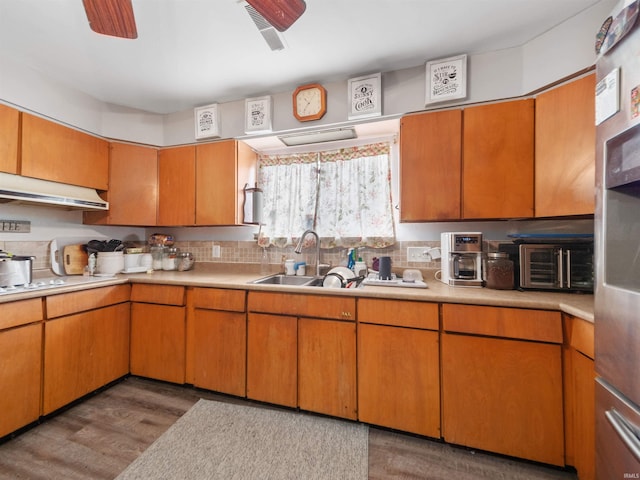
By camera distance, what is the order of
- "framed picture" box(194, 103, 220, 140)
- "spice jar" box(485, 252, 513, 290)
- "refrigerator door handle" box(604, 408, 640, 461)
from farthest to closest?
"framed picture" box(194, 103, 220, 140) → "spice jar" box(485, 252, 513, 290) → "refrigerator door handle" box(604, 408, 640, 461)

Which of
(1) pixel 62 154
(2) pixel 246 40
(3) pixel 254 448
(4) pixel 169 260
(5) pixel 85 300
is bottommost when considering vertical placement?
(3) pixel 254 448

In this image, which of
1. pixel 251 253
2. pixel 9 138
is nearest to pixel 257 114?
pixel 251 253

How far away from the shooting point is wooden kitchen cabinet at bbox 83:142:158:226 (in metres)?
2.32

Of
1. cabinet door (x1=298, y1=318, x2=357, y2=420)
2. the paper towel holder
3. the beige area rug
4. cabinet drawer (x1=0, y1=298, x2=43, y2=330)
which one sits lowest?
the beige area rug

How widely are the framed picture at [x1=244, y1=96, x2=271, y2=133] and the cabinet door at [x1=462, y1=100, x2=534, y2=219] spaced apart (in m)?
1.49

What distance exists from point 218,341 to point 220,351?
0.24 ft

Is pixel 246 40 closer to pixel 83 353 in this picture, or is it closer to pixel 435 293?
pixel 435 293

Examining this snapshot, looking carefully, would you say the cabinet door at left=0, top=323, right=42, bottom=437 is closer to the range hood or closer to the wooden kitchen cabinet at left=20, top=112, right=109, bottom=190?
the range hood

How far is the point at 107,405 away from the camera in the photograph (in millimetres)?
1791

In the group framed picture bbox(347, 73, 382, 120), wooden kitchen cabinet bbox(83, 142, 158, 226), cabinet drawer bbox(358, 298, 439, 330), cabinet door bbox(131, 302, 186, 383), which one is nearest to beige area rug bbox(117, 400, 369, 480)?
cabinet door bbox(131, 302, 186, 383)

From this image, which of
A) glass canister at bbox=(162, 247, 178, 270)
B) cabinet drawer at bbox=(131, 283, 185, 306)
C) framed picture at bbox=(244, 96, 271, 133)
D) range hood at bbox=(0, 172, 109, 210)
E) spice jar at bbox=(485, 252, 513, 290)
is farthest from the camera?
glass canister at bbox=(162, 247, 178, 270)

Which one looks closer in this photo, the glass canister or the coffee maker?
the coffee maker

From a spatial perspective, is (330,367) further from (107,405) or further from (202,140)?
(202,140)

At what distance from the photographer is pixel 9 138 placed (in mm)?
1712
